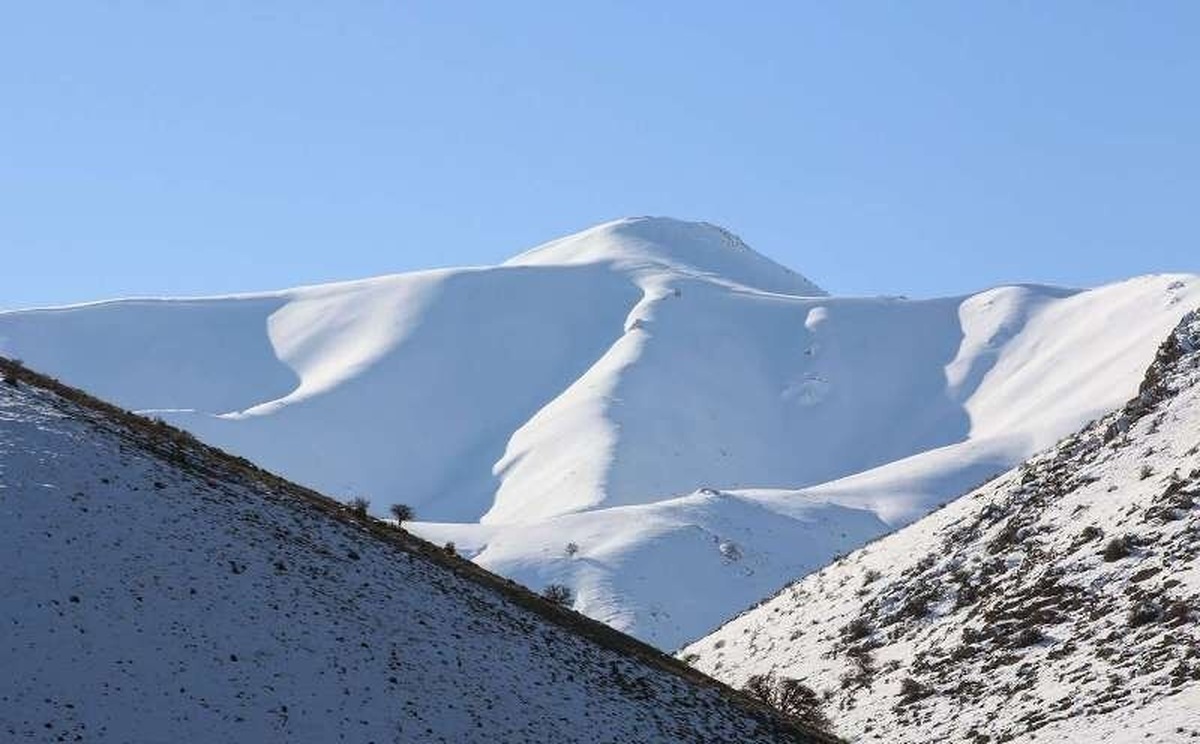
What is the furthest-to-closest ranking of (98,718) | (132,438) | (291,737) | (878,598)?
(878,598), (132,438), (291,737), (98,718)

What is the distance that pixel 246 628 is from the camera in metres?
36.1

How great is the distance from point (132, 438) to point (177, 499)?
3.67m

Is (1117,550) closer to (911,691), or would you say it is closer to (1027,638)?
(1027,638)

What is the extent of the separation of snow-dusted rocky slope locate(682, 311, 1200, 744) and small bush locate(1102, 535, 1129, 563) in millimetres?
77

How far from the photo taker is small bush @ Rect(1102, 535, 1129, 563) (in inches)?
2084

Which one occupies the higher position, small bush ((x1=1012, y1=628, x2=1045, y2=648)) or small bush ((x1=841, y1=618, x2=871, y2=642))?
small bush ((x1=841, y1=618, x2=871, y2=642))

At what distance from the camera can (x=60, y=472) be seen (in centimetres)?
3847

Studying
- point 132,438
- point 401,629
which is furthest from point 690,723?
point 132,438

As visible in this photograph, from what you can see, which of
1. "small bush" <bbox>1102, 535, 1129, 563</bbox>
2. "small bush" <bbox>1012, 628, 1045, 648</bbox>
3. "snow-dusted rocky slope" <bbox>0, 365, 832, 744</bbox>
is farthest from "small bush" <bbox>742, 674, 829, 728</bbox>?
"small bush" <bbox>1102, 535, 1129, 563</bbox>

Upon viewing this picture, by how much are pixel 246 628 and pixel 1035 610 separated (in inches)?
1096

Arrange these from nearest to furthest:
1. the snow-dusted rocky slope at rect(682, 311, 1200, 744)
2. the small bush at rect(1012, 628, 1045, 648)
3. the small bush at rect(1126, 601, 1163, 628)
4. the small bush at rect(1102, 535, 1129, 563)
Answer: the snow-dusted rocky slope at rect(682, 311, 1200, 744) → the small bush at rect(1126, 601, 1163, 628) → the small bush at rect(1012, 628, 1045, 648) → the small bush at rect(1102, 535, 1129, 563)

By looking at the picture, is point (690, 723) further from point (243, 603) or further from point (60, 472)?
point (60, 472)

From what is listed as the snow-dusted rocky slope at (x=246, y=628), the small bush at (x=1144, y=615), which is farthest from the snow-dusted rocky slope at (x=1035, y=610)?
the snow-dusted rocky slope at (x=246, y=628)

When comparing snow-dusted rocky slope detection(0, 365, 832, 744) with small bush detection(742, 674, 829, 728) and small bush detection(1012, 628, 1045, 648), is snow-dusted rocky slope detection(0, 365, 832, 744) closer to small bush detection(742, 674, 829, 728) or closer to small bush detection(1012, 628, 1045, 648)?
small bush detection(742, 674, 829, 728)
